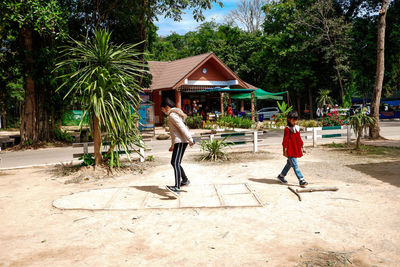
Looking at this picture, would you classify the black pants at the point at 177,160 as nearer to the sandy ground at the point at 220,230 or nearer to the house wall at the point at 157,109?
the sandy ground at the point at 220,230

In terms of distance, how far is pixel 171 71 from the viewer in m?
28.2

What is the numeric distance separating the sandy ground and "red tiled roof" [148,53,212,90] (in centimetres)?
1924

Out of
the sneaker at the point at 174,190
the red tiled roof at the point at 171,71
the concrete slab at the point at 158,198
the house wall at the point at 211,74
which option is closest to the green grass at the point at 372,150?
the concrete slab at the point at 158,198

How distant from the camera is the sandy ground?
3.45 meters

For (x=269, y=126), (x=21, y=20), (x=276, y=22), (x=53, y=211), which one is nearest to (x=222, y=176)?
(x=53, y=211)

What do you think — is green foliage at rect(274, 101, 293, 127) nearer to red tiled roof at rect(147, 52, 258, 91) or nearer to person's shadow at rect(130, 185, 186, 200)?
red tiled roof at rect(147, 52, 258, 91)

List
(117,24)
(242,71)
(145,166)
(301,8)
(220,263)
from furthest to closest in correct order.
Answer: (242,71)
(301,8)
(117,24)
(145,166)
(220,263)

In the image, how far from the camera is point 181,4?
16.6 metres

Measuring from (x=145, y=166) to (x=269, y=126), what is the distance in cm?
1610

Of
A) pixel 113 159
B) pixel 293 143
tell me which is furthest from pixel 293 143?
pixel 113 159

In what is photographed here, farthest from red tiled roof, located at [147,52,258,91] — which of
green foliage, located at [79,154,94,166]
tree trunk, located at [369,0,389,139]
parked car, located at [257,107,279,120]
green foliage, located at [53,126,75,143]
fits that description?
green foliage, located at [79,154,94,166]

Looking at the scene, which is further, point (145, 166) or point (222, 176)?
point (145, 166)

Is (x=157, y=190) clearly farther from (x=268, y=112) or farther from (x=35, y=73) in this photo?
(x=268, y=112)

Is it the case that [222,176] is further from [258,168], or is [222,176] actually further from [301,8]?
[301,8]
